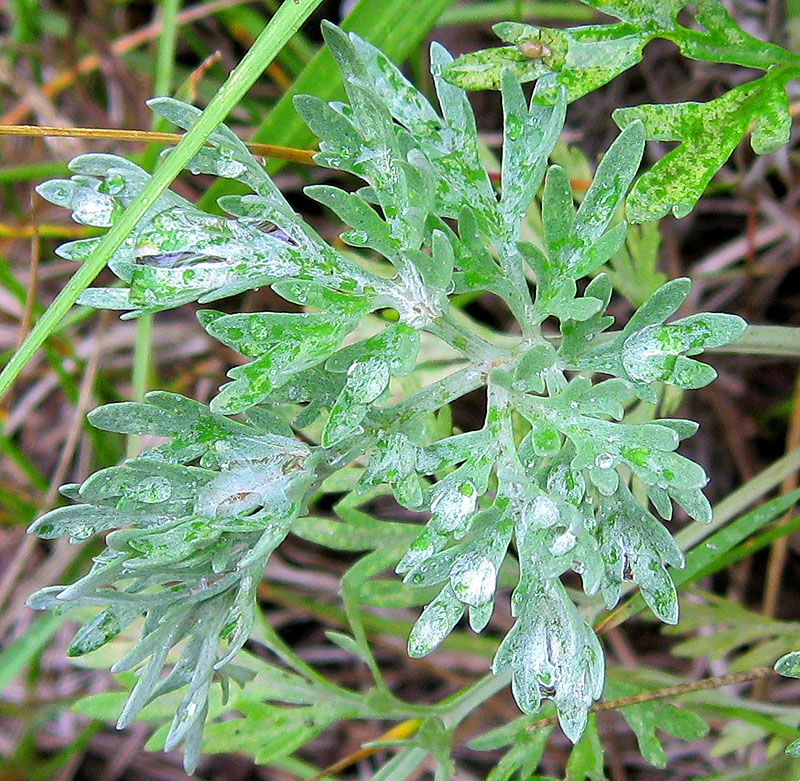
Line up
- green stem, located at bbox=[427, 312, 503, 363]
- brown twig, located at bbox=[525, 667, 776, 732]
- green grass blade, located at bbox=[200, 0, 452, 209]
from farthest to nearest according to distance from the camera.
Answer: green grass blade, located at bbox=[200, 0, 452, 209] < brown twig, located at bbox=[525, 667, 776, 732] < green stem, located at bbox=[427, 312, 503, 363]

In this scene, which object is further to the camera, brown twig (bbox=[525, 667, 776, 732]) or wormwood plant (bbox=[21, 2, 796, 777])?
brown twig (bbox=[525, 667, 776, 732])

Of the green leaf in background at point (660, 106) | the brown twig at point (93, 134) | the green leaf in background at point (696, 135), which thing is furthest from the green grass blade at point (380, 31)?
the green leaf in background at point (696, 135)

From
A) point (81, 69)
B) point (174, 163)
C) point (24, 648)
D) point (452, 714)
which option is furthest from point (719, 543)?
point (81, 69)

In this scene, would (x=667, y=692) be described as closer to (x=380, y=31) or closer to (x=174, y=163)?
(x=174, y=163)

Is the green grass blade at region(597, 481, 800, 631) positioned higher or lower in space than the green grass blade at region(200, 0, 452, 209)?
lower

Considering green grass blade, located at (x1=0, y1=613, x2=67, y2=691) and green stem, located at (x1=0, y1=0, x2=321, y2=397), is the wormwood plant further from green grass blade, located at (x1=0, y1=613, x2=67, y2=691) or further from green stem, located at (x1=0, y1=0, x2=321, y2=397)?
green grass blade, located at (x1=0, y1=613, x2=67, y2=691)

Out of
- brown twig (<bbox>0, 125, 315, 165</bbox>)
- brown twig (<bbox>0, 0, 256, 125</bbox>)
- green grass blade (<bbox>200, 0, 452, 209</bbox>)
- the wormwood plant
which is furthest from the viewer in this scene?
brown twig (<bbox>0, 0, 256, 125</bbox>)

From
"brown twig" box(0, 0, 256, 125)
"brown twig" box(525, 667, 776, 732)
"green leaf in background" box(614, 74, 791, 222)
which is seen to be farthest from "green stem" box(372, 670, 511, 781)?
"brown twig" box(0, 0, 256, 125)

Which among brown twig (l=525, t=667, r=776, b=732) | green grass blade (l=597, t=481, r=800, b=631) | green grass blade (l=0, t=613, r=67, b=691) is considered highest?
Result: green grass blade (l=597, t=481, r=800, b=631)
